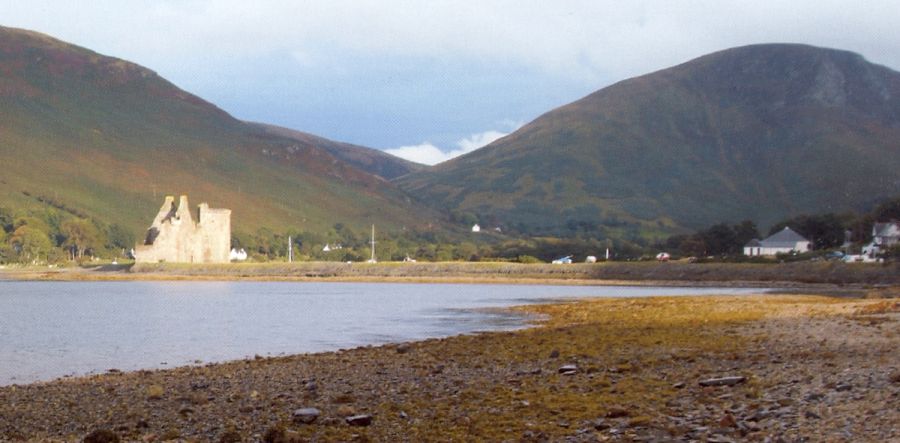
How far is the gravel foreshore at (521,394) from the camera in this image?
37.3 feet

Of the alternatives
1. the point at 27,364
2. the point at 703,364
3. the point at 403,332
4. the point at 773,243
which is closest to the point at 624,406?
the point at 703,364

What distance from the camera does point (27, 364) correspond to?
23797 millimetres

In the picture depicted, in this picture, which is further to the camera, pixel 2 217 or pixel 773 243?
pixel 2 217

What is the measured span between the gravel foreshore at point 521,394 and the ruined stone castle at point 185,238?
105 m

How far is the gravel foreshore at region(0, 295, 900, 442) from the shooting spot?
11.4 m

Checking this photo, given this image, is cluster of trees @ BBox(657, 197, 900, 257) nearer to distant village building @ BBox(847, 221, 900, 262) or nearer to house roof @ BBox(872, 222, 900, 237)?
house roof @ BBox(872, 222, 900, 237)

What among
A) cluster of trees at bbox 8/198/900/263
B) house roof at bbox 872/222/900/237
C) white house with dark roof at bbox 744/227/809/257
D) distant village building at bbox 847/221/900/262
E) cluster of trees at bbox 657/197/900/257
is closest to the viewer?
distant village building at bbox 847/221/900/262

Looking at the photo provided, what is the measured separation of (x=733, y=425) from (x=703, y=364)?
6.07m

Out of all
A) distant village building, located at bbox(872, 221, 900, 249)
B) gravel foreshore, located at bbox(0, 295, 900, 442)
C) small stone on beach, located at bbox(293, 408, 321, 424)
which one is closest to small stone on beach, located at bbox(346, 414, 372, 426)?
gravel foreshore, located at bbox(0, 295, 900, 442)

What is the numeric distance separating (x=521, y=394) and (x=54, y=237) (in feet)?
503

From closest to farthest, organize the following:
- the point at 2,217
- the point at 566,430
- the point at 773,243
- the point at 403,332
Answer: the point at 566,430, the point at 403,332, the point at 773,243, the point at 2,217

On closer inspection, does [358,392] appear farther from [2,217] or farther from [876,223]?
[2,217]

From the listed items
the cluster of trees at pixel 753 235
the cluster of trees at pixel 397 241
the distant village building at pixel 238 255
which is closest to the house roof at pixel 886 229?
the cluster of trees at pixel 397 241

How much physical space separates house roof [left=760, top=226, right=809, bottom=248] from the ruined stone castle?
6837 centimetres
